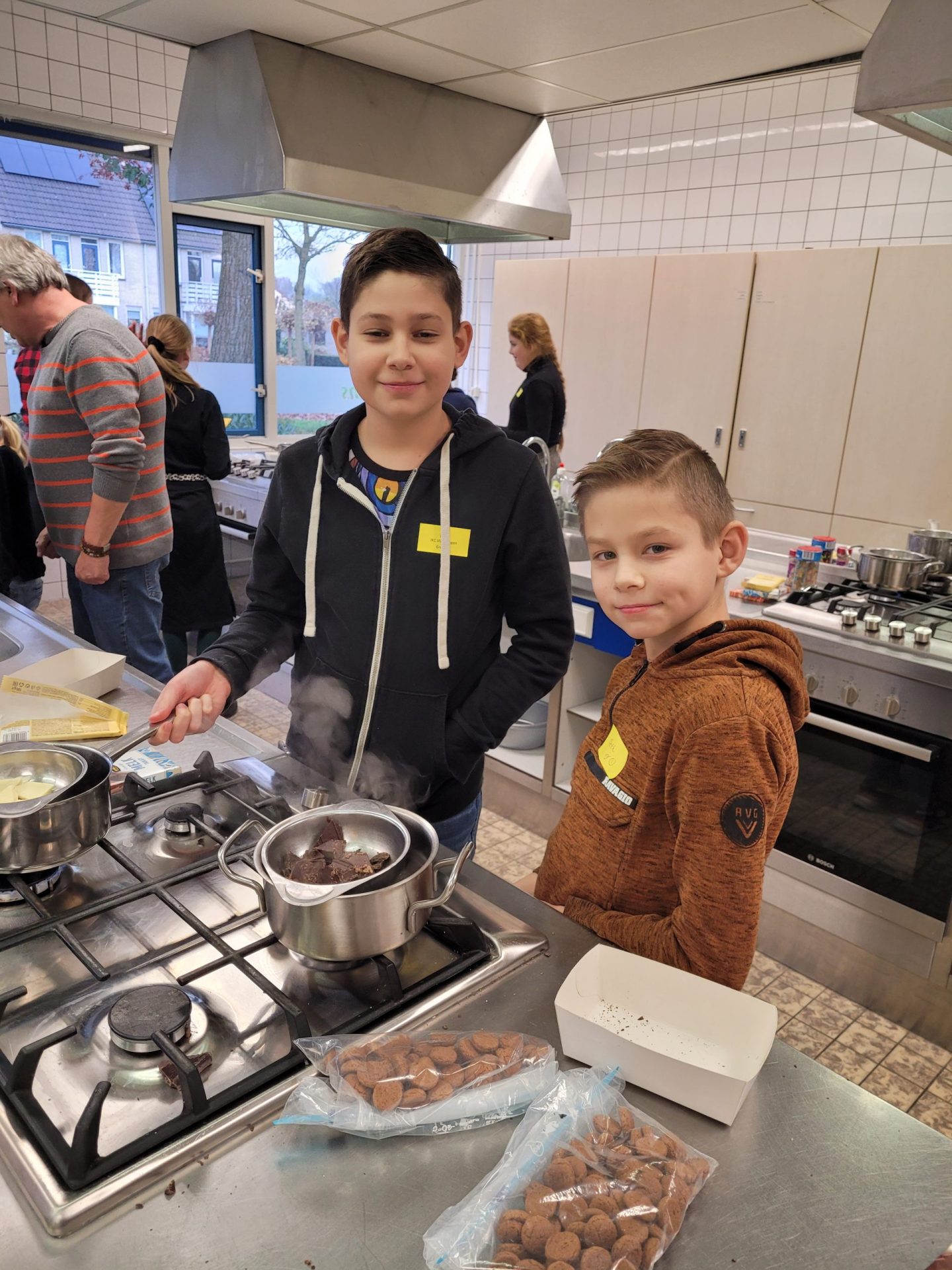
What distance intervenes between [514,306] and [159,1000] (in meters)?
4.73

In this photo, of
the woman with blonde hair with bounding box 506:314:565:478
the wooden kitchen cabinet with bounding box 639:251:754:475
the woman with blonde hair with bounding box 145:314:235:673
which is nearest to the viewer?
the woman with blonde hair with bounding box 145:314:235:673

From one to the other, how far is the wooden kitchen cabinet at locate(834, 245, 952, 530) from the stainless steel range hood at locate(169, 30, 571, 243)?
2.29 metres

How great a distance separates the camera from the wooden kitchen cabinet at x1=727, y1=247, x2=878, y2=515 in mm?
3607

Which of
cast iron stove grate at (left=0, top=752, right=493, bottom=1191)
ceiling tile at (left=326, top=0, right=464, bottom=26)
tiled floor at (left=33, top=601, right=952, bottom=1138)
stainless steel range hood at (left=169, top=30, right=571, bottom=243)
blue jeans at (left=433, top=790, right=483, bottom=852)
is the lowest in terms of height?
tiled floor at (left=33, top=601, right=952, bottom=1138)

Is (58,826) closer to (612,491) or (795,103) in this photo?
(612,491)

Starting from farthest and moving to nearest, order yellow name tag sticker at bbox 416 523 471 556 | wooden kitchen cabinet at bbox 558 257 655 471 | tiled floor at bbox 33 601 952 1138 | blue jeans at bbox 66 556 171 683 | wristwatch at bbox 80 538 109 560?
wooden kitchen cabinet at bbox 558 257 655 471 → blue jeans at bbox 66 556 171 683 → wristwatch at bbox 80 538 109 560 → tiled floor at bbox 33 601 952 1138 → yellow name tag sticker at bbox 416 523 471 556

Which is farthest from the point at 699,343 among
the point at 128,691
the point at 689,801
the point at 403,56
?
the point at 689,801

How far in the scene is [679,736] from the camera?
93 cm

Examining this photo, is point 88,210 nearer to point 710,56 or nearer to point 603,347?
point 603,347

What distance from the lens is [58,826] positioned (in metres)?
0.89

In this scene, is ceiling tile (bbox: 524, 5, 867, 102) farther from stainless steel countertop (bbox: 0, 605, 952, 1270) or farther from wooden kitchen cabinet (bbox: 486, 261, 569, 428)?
wooden kitchen cabinet (bbox: 486, 261, 569, 428)

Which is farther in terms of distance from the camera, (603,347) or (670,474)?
(603,347)

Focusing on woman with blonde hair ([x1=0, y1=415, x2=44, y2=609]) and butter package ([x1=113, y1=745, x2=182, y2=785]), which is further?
woman with blonde hair ([x1=0, y1=415, x2=44, y2=609])

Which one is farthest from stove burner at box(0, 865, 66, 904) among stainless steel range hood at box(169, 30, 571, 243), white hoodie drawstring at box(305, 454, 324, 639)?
stainless steel range hood at box(169, 30, 571, 243)
